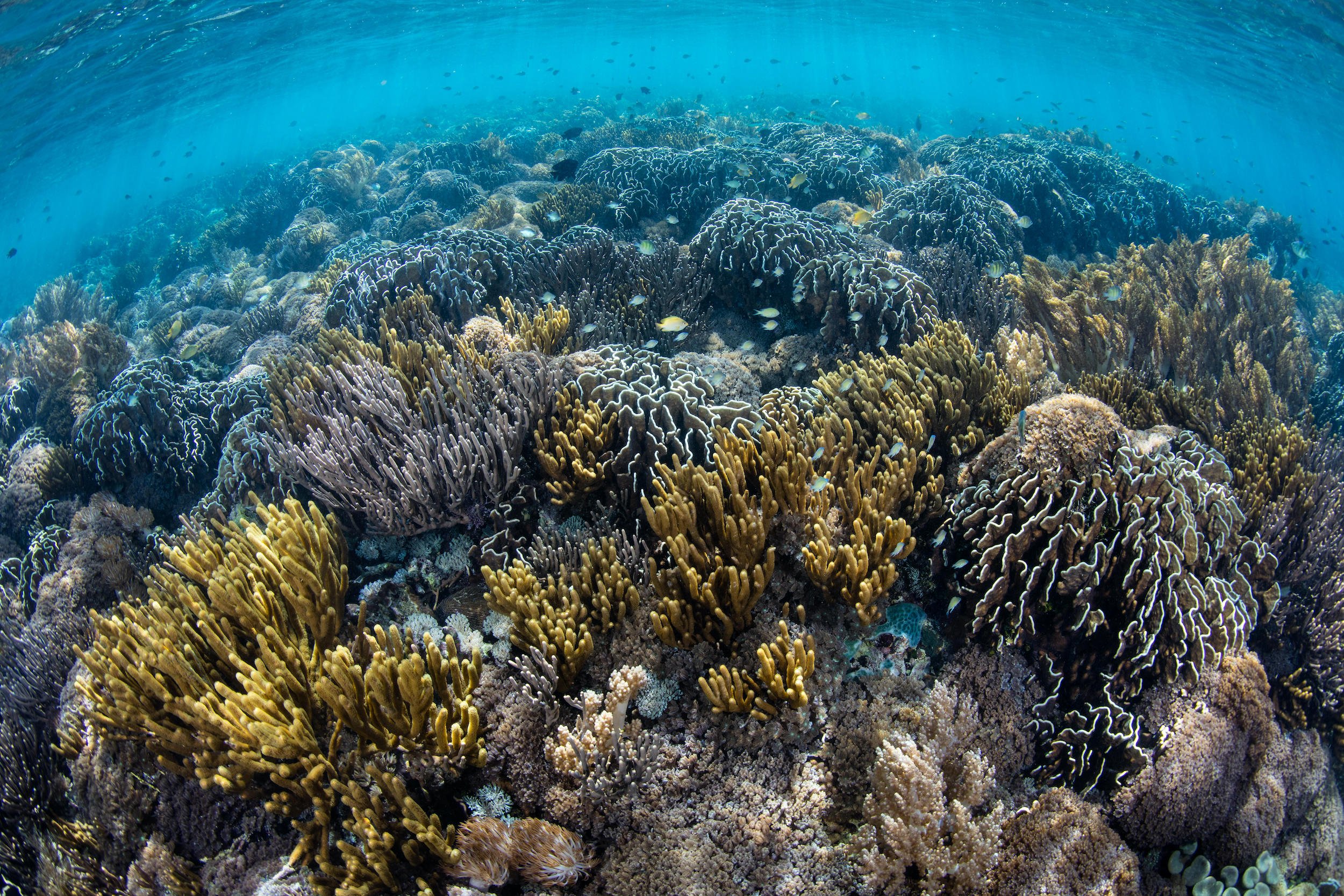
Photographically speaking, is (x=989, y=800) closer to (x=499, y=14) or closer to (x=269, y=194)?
(x=269, y=194)

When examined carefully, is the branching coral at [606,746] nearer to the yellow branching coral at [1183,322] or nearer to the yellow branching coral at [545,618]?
the yellow branching coral at [545,618]

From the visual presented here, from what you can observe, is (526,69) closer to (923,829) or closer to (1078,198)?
(1078,198)

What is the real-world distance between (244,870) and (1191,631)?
5.47 metres

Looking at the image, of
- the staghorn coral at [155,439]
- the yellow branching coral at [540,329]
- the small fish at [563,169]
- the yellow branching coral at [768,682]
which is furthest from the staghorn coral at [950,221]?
the staghorn coral at [155,439]

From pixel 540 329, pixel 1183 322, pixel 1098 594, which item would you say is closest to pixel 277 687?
pixel 540 329

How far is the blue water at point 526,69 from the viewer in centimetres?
2702

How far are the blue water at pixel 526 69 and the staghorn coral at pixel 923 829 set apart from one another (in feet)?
97.8

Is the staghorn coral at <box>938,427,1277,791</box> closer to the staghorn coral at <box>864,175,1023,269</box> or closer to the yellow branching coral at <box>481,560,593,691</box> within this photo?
the yellow branching coral at <box>481,560,593,691</box>

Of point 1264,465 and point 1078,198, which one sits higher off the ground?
point 1264,465

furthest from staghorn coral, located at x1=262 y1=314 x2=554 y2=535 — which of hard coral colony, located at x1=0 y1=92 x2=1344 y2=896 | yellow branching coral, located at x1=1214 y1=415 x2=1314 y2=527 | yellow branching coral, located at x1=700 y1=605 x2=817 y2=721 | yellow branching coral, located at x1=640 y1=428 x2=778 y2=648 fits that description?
yellow branching coral, located at x1=1214 y1=415 x2=1314 y2=527

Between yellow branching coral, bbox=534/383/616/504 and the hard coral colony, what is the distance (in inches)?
1.8

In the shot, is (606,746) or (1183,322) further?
(1183,322)

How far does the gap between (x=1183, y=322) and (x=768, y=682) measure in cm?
801

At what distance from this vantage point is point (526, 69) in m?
51.1
